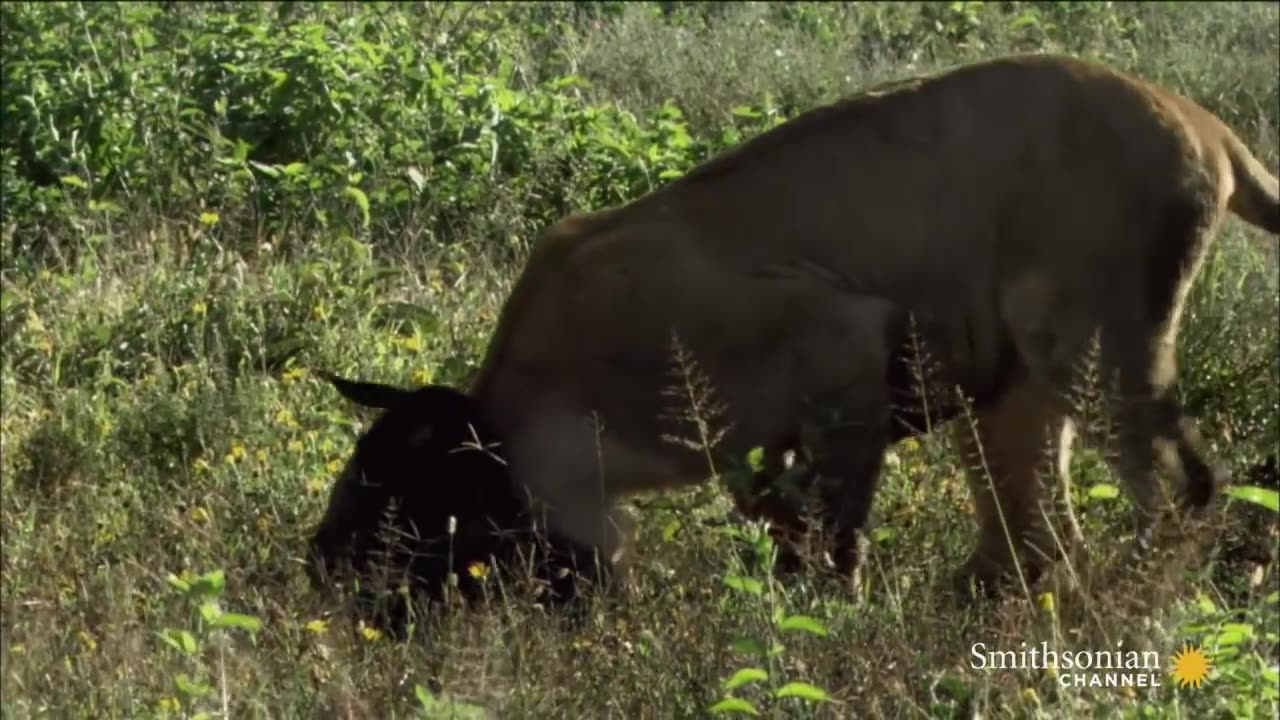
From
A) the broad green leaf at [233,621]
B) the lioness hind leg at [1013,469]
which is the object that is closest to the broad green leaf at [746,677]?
the broad green leaf at [233,621]

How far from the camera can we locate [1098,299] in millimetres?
6129

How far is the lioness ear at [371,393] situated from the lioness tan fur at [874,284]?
0.29 m

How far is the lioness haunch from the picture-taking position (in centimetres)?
605

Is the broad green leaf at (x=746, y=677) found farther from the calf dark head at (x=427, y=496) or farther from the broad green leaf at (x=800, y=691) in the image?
the calf dark head at (x=427, y=496)

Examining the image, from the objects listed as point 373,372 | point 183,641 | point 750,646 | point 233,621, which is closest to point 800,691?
point 750,646

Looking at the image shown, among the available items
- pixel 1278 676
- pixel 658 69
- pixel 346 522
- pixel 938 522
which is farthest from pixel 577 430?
pixel 658 69

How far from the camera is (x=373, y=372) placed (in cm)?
795

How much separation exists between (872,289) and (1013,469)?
87 centimetres

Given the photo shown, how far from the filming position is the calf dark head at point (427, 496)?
19.3ft

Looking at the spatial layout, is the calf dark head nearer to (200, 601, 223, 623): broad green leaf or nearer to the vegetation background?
the vegetation background

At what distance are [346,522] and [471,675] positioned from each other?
1175 millimetres

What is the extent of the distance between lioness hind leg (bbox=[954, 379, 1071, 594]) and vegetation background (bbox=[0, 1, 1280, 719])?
4.4 inches

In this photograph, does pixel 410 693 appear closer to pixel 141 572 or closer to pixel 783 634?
pixel 783 634

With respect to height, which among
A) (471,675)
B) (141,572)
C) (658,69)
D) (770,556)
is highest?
(770,556)
